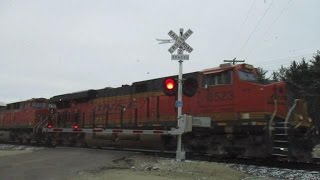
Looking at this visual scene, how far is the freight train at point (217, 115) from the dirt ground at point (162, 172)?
8.64 ft

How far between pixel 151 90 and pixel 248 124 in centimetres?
594

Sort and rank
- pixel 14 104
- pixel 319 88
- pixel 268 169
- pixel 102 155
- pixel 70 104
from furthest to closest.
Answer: pixel 319 88 → pixel 14 104 → pixel 70 104 → pixel 102 155 → pixel 268 169

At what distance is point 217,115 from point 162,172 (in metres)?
6.23

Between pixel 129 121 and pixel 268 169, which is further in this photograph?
pixel 129 121

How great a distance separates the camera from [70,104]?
28.8m

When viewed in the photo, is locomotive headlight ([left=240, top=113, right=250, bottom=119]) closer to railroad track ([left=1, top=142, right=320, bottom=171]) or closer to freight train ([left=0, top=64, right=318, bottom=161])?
freight train ([left=0, top=64, right=318, bottom=161])

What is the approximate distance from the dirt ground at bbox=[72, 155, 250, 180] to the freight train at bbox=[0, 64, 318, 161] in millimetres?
2634

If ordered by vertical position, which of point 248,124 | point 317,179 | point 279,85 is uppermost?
point 279,85

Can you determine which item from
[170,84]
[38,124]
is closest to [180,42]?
[170,84]

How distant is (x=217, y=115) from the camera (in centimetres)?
1805

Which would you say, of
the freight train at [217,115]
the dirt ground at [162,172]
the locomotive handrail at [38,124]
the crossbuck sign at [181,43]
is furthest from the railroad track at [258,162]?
the locomotive handrail at [38,124]

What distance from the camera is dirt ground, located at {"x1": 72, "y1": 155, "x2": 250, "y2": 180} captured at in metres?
11.7

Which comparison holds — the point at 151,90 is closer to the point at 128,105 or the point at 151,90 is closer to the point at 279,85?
the point at 128,105

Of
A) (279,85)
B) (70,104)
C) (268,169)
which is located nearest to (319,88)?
(70,104)
